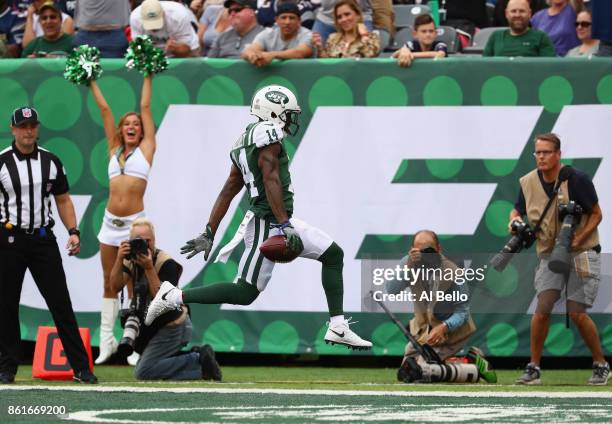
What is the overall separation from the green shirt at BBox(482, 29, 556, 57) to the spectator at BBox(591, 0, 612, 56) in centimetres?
41

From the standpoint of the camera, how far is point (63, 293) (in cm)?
910

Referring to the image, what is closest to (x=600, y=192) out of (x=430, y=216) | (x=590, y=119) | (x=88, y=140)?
(x=590, y=119)

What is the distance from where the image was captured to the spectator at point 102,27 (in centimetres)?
1202

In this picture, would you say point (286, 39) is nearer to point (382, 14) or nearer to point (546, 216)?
point (382, 14)

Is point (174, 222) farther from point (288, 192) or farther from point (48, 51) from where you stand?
point (288, 192)

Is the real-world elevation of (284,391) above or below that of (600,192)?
below

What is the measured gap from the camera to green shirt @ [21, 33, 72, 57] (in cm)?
1205

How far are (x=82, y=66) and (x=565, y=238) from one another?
4.13 meters

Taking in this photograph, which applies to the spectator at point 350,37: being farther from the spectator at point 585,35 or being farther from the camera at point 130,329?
the camera at point 130,329

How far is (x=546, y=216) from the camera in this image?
964 centimetres

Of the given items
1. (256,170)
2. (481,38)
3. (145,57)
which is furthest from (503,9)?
(256,170)

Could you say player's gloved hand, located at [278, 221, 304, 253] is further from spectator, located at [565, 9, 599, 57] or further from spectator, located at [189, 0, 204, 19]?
spectator, located at [189, 0, 204, 19]

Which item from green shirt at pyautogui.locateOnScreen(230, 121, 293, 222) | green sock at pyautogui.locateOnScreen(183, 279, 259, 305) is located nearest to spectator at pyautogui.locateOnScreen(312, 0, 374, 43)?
green shirt at pyautogui.locateOnScreen(230, 121, 293, 222)

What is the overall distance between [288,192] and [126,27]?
508cm
